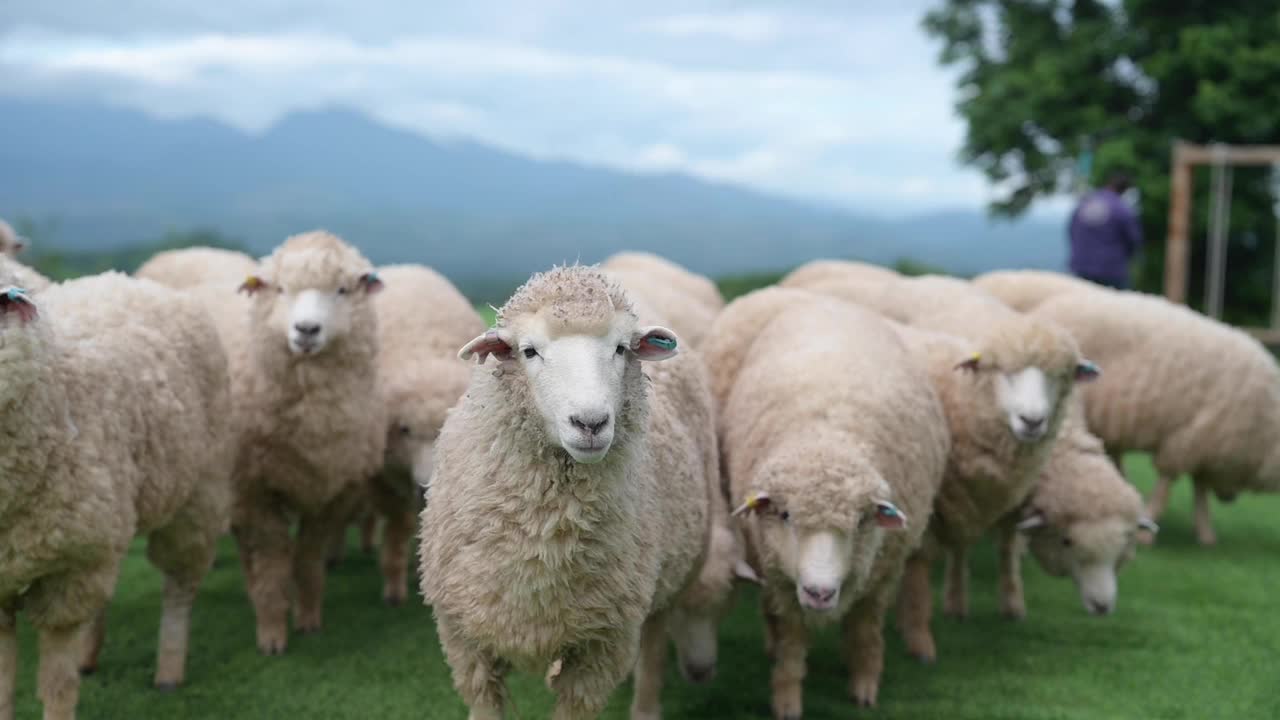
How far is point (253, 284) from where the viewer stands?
4.59 metres

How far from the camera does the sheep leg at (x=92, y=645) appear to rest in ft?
14.4

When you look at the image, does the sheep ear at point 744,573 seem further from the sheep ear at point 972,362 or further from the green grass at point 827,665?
the sheep ear at point 972,362

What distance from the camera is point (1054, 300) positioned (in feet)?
22.7

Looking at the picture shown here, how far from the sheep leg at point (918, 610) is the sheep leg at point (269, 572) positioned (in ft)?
8.99

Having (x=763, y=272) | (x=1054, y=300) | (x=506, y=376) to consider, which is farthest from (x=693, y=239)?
(x=506, y=376)

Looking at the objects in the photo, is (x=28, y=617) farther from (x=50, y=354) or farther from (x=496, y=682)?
(x=496, y=682)

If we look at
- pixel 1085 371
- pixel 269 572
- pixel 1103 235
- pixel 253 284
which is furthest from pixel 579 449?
pixel 1103 235

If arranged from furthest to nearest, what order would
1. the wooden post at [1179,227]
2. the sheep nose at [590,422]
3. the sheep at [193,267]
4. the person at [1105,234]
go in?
the wooden post at [1179,227] < the person at [1105,234] < the sheep at [193,267] < the sheep nose at [590,422]

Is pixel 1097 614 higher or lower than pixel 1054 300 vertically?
lower

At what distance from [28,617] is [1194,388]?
6.18m

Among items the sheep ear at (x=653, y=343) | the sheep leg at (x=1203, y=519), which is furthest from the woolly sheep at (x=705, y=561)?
the sheep leg at (x=1203, y=519)

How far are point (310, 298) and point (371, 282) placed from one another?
33 centimetres

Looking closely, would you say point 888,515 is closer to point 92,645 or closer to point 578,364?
point 578,364

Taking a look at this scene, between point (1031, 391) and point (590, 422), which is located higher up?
point (590, 422)
